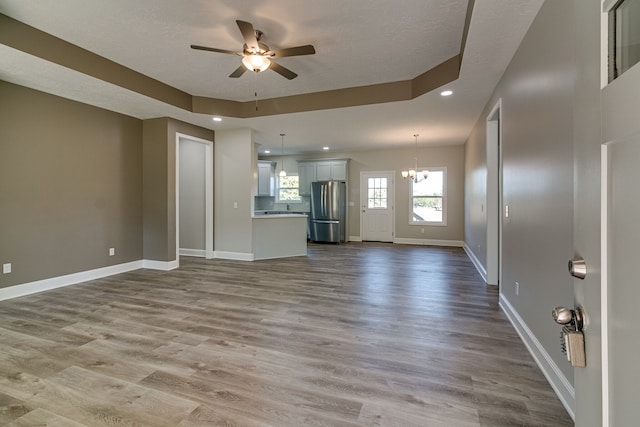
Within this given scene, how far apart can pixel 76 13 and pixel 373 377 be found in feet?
13.1

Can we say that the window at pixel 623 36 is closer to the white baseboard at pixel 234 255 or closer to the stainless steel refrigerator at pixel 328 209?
the white baseboard at pixel 234 255

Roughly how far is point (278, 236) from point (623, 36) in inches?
234

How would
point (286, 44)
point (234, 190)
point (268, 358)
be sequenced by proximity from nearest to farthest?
point (268, 358)
point (286, 44)
point (234, 190)

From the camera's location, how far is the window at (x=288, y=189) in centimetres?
922

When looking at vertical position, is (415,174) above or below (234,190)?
above

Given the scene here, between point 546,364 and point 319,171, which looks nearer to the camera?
point 546,364

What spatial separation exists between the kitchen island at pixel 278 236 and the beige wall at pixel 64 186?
2.14 m

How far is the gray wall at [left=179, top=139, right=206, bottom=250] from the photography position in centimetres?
648

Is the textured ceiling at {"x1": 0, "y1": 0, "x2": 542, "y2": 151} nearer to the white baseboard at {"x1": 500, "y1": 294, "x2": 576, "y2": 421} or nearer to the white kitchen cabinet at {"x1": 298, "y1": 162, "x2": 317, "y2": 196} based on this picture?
the white baseboard at {"x1": 500, "y1": 294, "x2": 576, "y2": 421}

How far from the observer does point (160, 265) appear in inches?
208

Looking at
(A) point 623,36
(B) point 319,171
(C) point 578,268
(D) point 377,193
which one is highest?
(B) point 319,171

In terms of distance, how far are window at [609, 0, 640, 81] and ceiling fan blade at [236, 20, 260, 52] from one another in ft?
8.06

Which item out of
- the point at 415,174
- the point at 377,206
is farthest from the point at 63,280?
the point at 415,174

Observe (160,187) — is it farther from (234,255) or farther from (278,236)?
(278,236)
